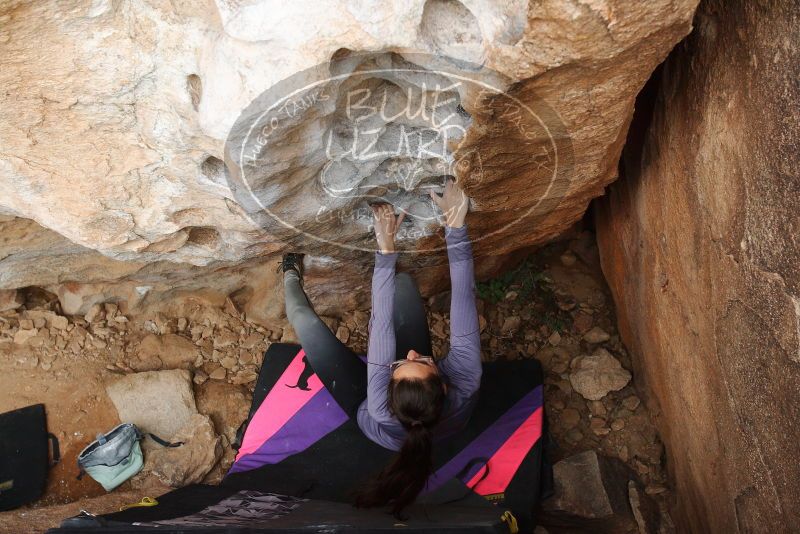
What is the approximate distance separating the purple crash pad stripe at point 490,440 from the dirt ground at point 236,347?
192 millimetres

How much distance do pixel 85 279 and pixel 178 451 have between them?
952 millimetres

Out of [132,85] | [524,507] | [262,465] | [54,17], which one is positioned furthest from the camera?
[262,465]

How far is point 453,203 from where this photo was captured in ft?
8.27

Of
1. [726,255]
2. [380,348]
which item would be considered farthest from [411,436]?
[726,255]

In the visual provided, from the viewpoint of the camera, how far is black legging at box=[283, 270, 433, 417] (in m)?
2.91

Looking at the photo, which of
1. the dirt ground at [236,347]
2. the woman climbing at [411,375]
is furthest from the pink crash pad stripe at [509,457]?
the woman climbing at [411,375]

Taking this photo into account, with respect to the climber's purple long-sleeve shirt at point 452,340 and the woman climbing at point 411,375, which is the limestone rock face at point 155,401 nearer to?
the woman climbing at point 411,375

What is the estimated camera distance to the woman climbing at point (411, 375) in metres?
2.29

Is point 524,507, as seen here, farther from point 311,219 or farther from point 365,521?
point 311,219

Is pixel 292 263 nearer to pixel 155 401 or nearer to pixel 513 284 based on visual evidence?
pixel 155 401

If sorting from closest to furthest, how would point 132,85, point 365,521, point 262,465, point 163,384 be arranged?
point 132,85 → point 365,521 → point 262,465 → point 163,384

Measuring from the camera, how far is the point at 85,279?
131 inches

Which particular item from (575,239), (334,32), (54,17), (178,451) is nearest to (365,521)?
(178,451)

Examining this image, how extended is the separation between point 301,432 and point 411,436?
40.2 inches
